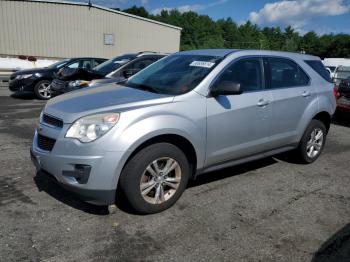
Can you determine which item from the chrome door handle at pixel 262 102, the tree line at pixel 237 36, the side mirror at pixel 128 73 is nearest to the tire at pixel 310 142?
the chrome door handle at pixel 262 102

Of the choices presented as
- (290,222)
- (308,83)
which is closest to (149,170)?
(290,222)

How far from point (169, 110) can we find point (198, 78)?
2.27 ft

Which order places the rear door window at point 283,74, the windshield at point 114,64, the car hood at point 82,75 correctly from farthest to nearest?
the windshield at point 114,64
the car hood at point 82,75
the rear door window at point 283,74

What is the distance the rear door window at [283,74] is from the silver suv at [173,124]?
0.05 ft

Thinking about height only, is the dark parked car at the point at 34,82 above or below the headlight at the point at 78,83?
below

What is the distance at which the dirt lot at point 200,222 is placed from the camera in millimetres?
3318

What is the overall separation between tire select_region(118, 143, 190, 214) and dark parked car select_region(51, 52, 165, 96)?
4.61m

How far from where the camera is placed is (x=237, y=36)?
404ft

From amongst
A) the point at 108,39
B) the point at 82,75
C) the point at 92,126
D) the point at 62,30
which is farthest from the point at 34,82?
the point at 108,39

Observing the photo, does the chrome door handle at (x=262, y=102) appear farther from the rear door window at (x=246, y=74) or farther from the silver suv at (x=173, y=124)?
the rear door window at (x=246, y=74)

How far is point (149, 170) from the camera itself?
3857 millimetres

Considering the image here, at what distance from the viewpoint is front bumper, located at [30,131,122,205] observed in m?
3.53

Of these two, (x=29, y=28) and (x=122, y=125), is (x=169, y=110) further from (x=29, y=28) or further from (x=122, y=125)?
(x=29, y=28)

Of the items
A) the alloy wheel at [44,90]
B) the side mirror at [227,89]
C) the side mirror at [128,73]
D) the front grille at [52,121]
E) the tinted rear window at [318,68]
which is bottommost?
the alloy wheel at [44,90]
